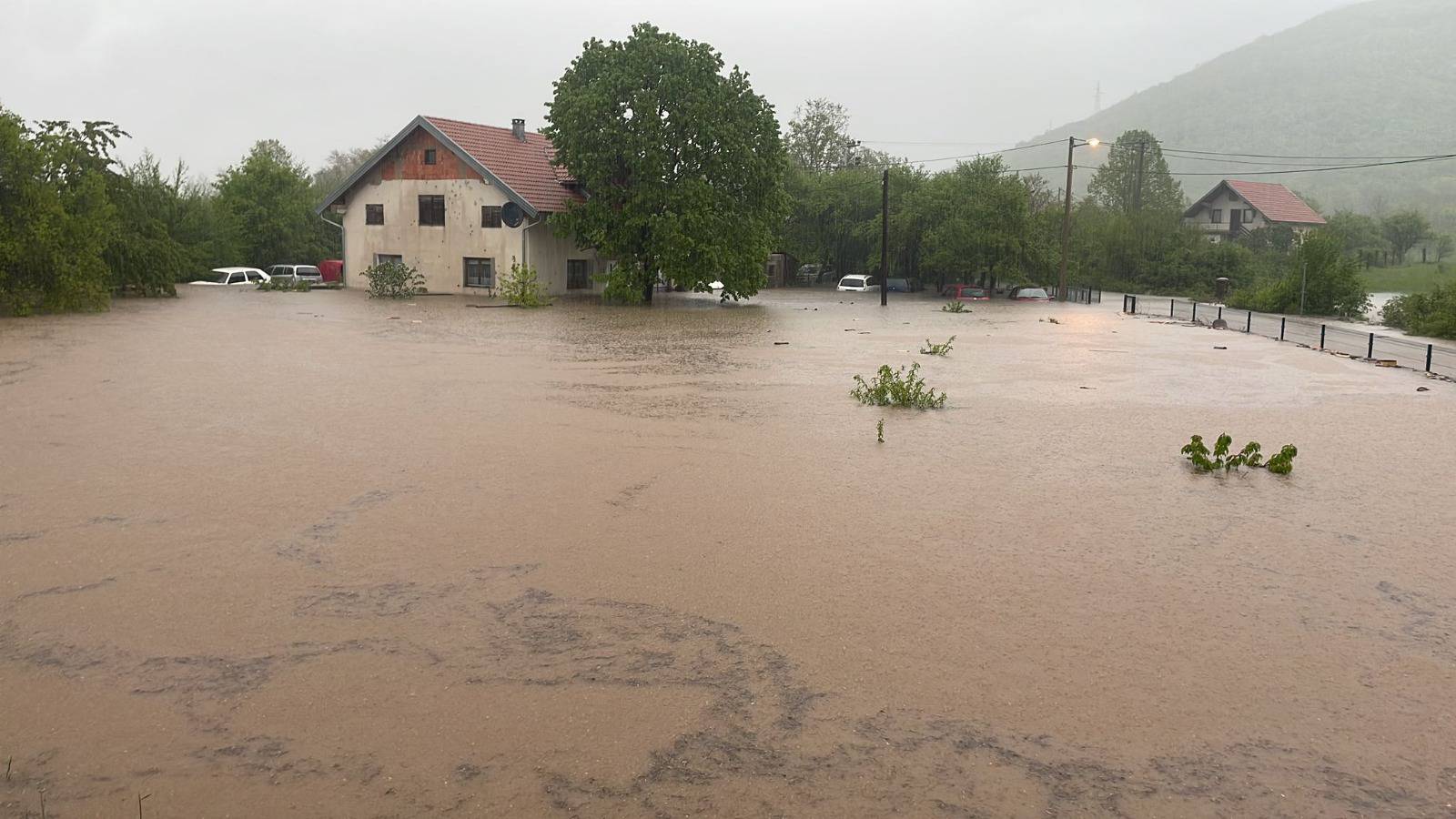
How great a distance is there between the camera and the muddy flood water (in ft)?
17.8

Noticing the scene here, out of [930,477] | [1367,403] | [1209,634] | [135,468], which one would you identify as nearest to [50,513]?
[135,468]

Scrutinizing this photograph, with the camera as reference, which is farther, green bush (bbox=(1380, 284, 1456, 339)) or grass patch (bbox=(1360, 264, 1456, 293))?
grass patch (bbox=(1360, 264, 1456, 293))

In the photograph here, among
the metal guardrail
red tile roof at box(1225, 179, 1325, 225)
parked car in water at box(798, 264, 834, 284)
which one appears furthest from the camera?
red tile roof at box(1225, 179, 1325, 225)

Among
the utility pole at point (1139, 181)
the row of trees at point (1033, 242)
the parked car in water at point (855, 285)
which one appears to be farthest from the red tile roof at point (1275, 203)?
the parked car in water at point (855, 285)

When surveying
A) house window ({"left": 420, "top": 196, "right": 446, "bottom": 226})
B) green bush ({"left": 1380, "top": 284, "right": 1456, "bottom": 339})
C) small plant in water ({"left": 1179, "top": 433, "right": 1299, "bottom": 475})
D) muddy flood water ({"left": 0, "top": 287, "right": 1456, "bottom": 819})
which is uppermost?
house window ({"left": 420, "top": 196, "right": 446, "bottom": 226})

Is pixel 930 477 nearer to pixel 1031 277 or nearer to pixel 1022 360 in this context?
pixel 1022 360

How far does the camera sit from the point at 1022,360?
2478 cm

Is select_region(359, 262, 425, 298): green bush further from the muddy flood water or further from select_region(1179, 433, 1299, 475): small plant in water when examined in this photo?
select_region(1179, 433, 1299, 475): small plant in water

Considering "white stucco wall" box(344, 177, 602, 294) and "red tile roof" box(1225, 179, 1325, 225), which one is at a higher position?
"red tile roof" box(1225, 179, 1325, 225)

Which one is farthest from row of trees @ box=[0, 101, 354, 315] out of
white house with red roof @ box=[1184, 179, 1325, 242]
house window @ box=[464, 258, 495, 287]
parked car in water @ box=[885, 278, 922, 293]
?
white house with red roof @ box=[1184, 179, 1325, 242]

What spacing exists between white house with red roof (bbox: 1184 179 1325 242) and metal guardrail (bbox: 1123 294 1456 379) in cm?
3362

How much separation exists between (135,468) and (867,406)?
33.0ft

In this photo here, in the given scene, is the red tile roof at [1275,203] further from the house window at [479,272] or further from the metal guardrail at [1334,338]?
the house window at [479,272]

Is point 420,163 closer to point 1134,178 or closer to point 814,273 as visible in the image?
point 814,273
